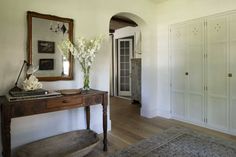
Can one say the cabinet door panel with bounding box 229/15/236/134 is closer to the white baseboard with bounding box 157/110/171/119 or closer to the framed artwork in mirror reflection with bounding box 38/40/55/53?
the white baseboard with bounding box 157/110/171/119

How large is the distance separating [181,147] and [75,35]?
236 cm

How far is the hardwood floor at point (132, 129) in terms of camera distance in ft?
8.74

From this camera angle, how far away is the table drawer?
6.63 feet

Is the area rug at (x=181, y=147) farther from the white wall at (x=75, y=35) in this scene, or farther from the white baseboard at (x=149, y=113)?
the white baseboard at (x=149, y=113)

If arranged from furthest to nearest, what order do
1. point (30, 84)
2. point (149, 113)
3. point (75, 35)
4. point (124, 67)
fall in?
point (124, 67) → point (149, 113) → point (75, 35) → point (30, 84)

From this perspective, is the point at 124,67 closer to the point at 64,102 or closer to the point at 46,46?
the point at 46,46

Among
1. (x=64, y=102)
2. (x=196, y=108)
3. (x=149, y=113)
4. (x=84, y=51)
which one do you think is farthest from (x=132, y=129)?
(x=84, y=51)

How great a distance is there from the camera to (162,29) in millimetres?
4047

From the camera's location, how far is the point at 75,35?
2.76 m

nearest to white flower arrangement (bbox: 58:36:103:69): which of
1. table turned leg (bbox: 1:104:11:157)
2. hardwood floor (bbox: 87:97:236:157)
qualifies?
table turned leg (bbox: 1:104:11:157)

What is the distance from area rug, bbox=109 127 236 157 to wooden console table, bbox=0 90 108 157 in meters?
0.52

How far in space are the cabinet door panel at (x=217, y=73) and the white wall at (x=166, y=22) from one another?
1.26ft

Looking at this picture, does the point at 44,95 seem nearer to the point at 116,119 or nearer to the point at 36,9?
the point at 36,9

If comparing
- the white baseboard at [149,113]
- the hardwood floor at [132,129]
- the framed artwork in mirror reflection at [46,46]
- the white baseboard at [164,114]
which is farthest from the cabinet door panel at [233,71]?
the framed artwork in mirror reflection at [46,46]
